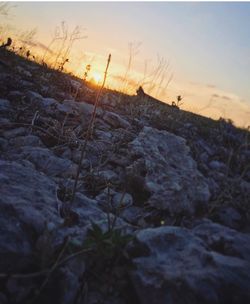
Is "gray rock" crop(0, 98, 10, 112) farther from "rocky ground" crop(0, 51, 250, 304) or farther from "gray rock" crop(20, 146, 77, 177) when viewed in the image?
"gray rock" crop(20, 146, 77, 177)

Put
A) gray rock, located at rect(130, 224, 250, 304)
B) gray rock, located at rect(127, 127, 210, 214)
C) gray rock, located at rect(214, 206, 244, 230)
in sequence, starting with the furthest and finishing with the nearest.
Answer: gray rock, located at rect(214, 206, 244, 230) → gray rock, located at rect(127, 127, 210, 214) → gray rock, located at rect(130, 224, 250, 304)

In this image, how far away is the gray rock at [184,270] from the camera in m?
1.78

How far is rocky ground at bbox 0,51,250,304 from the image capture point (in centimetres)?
180

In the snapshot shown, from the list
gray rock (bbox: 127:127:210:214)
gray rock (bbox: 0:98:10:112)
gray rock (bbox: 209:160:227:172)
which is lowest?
gray rock (bbox: 0:98:10:112)

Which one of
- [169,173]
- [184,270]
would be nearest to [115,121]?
[169,173]

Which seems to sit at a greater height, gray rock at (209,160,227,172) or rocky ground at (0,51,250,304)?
gray rock at (209,160,227,172)

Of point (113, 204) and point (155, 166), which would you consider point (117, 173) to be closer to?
point (155, 166)

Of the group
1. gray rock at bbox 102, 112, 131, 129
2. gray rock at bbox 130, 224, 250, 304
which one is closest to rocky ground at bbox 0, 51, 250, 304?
gray rock at bbox 130, 224, 250, 304

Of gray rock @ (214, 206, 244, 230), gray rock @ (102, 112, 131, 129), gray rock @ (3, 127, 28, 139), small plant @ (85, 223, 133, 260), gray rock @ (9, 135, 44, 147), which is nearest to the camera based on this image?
small plant @ (85, 223, 133, 260)

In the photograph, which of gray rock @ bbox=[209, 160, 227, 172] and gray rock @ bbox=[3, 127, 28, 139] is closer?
gray rock @ bbox=[3, 127, 28, 139]

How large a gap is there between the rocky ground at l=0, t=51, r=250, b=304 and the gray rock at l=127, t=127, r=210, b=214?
11mm

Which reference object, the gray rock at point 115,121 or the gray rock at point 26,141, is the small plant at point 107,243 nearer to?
the gray rock at point 26,141

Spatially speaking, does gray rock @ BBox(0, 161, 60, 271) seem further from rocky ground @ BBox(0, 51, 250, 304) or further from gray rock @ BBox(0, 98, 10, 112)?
gray rock @ BBox(0, 98, 10, 112)

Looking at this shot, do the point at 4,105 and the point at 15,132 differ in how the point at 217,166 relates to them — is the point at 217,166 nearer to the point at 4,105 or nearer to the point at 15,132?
the point at 15,132
